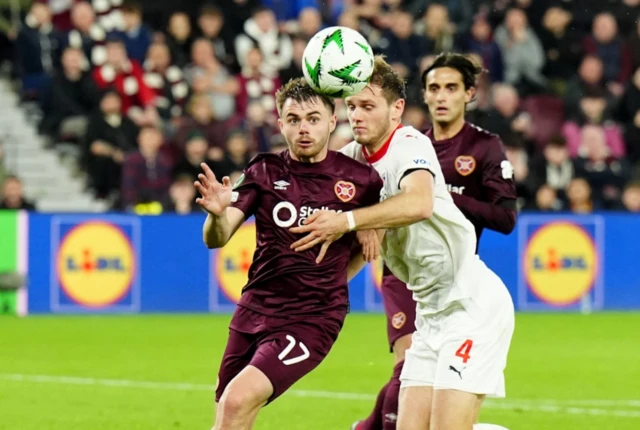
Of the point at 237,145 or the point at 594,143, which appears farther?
the point at 594,143

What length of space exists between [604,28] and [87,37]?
7.11 metres

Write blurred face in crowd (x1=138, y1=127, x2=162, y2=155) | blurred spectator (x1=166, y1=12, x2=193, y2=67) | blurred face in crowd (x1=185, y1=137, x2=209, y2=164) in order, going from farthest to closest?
blurred spectator (x1=166, y1=12, x2=193, y2=67), blurred face in crowd (x1=185, y1=137, x2=209, y2=164), blurred face in crowd (x1=138, y1=127, x2=162, y2=155)

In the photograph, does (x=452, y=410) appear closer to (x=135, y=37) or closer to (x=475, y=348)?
(x=475, y=348)

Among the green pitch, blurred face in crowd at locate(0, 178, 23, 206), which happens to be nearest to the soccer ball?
the green pitch

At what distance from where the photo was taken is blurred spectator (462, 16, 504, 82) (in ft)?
57.6

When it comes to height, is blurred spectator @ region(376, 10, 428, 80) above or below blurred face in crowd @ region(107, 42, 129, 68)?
above

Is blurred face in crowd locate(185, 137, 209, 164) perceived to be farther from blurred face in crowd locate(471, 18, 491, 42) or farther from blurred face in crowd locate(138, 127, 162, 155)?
blurred face in crowd locate(471, 18, 491, 42)

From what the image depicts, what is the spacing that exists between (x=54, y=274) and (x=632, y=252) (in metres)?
6.79

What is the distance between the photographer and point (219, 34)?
17172mm

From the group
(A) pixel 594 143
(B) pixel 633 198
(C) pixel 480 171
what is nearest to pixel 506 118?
(A) pixel 594 143

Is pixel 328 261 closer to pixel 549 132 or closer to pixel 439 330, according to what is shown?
pixel 439 330

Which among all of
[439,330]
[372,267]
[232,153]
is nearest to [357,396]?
[439,330]

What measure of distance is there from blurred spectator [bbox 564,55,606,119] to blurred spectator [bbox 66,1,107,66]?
627 cm

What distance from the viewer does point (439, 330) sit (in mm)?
5809
